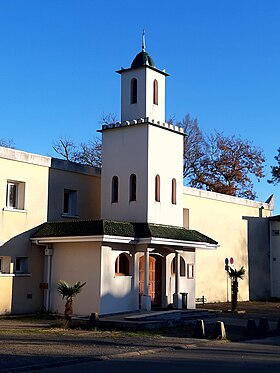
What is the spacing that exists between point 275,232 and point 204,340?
23271 mm

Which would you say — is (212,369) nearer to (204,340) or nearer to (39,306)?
(204,340)

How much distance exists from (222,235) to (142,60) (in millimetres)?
12925

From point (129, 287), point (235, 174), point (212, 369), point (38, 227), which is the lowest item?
point (212, 369)

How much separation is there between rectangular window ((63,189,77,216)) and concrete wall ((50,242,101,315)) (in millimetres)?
2803

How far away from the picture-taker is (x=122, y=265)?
25031 millimetres

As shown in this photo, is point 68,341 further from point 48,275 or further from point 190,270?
point 190,270

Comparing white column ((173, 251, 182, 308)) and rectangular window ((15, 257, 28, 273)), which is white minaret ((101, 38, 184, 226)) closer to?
white column ((173, 251, 182, 308))

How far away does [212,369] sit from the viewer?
41.2ft

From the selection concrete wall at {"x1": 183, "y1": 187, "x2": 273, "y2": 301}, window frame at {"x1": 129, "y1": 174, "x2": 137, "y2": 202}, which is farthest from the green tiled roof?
concrete wall at {"x1": 183, "y1": 187, "x2": 273, "y2": 301}

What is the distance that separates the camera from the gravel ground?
13375mm

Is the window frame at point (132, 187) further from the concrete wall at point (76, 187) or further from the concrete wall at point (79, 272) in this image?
the concrete wall at point (79, 272)

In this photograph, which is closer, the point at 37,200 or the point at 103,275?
the point at 103,275

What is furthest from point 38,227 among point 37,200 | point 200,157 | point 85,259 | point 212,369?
point 200,157

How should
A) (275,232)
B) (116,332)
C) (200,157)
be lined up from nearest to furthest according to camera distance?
(116,332), (275,232), (200,157)
